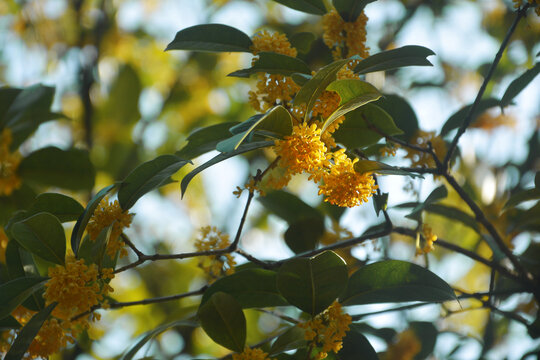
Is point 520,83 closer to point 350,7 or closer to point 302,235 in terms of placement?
point 350,7

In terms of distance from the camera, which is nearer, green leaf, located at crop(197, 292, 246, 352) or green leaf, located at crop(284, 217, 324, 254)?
green leaf, located at crop(197, 292, 246, 352)

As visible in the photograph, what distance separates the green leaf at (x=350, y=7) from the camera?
0.94 metres

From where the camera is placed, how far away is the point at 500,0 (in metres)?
2.36

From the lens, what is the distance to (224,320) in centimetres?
88

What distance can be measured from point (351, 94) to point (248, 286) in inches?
15.9

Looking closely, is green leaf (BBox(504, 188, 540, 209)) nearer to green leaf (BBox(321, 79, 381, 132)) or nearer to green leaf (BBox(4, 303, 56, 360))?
green leaf (BBox(321, 79, 381, 132))

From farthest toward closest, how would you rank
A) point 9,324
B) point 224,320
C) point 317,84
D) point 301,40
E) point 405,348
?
point 405,348, point 301,40, point 9,324, point 224,320, point 317,84

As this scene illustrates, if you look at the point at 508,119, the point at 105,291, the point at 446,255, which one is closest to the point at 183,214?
the point at 446,255

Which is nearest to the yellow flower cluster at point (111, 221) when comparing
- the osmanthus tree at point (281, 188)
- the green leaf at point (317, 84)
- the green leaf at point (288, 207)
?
the osmanthus tree at point (281, 188)

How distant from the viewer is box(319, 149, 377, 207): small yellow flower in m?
0.82

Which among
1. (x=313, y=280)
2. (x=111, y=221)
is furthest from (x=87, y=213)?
(x=313, y=280)

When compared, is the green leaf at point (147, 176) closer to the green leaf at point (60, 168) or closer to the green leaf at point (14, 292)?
the green leaf at point (14, 292)

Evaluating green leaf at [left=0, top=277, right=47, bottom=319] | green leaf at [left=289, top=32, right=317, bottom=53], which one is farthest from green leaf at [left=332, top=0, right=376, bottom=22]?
Result: green leaf at [left=0, top=277, right=47, bottom=319]

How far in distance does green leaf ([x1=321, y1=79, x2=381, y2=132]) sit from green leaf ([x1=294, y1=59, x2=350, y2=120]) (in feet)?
0.06
